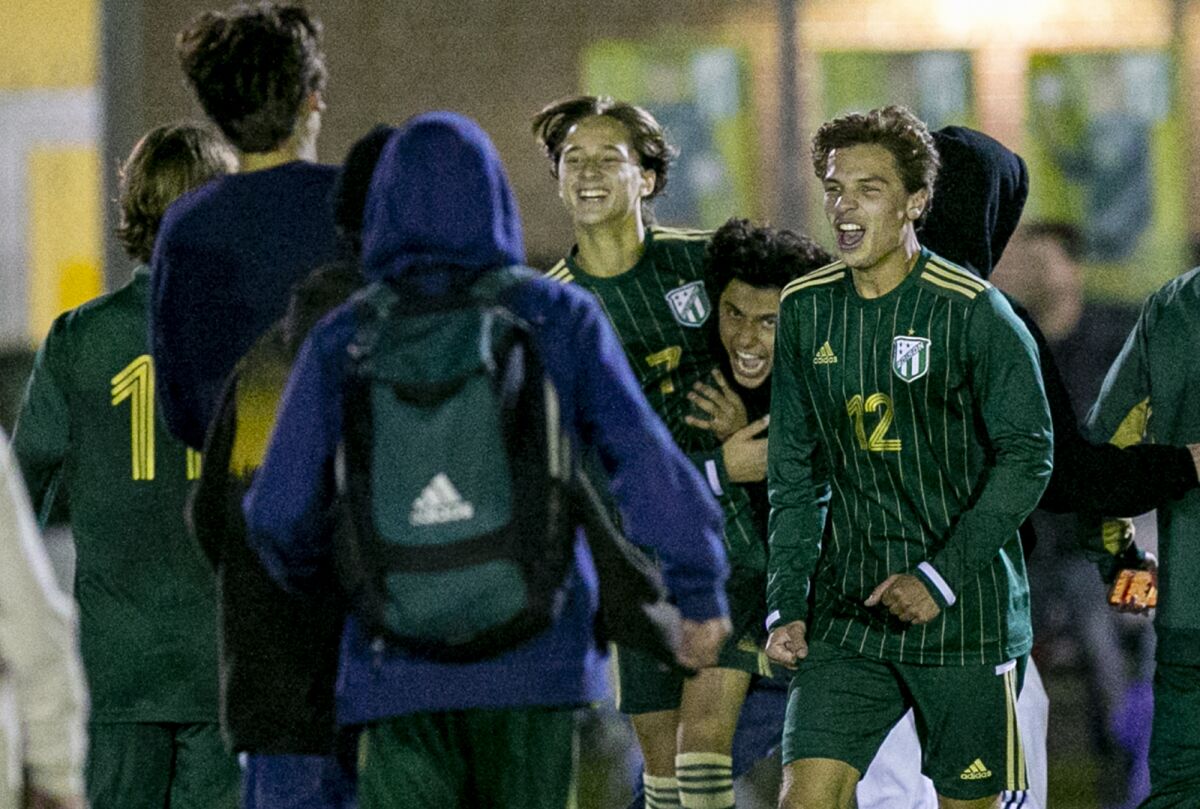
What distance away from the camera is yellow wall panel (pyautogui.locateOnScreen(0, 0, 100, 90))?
12.5 meters

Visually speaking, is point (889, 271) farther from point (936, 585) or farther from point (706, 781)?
point (706, 781)

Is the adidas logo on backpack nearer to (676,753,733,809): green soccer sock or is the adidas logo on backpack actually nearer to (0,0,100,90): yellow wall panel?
(676,753,733,809): green soccer sock

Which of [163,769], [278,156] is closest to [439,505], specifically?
[278,156]

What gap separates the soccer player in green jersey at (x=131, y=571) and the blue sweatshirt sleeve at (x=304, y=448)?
1231 mm

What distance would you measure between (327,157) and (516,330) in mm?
7843

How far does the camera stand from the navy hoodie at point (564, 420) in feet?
14.9

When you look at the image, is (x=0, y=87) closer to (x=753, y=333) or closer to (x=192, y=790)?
(x=753, y=333)

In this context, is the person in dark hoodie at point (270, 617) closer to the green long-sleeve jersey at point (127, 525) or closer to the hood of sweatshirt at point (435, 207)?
the hood of sweatshirt at point (435, 207)

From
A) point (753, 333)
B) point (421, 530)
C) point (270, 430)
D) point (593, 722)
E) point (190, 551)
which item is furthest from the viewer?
point (593, 722)

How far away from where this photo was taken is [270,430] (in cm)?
→ 489

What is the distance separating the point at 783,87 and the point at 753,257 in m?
5.14

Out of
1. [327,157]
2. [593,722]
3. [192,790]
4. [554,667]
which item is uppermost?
[327,157]

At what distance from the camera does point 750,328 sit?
22.8 ft

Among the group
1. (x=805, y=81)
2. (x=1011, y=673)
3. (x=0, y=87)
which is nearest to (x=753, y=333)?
(x=1011, y=673)
